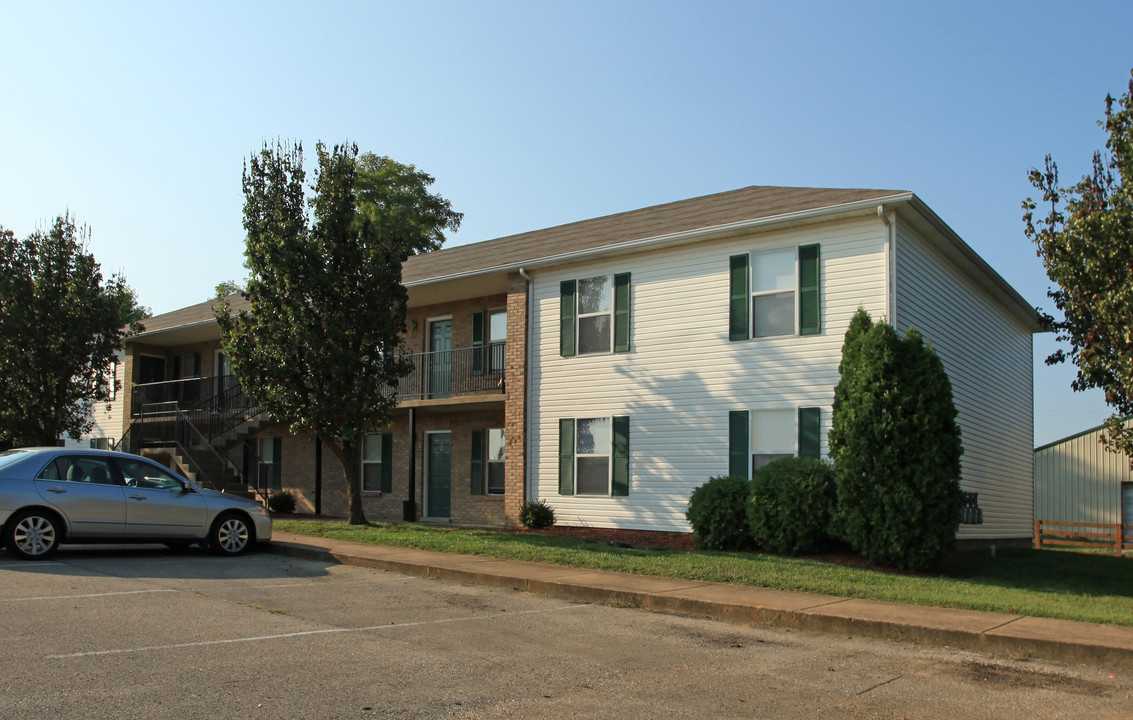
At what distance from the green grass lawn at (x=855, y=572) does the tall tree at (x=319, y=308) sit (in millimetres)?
2261

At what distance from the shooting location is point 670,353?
17.9 metres

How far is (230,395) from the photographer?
2650cm

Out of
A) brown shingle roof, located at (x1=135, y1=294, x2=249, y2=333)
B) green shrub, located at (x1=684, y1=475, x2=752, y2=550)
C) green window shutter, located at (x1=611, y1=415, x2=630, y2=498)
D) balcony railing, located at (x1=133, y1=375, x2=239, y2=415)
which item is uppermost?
brown shingle roof, located at (x1=135, y1=294, x2=249, y2=333)

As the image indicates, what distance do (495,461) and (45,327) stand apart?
11.1 meters

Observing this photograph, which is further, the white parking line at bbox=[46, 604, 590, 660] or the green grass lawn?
the green grass lawn

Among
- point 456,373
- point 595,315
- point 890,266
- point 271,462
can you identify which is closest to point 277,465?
point 271,462

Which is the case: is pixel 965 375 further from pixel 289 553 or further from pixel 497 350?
pixel 289 553

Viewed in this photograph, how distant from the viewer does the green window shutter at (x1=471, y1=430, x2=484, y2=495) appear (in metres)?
21.7

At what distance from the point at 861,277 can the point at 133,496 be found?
37.9 feet

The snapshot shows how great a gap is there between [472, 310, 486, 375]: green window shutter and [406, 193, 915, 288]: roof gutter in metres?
1.91

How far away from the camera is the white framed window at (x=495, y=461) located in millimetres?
21578

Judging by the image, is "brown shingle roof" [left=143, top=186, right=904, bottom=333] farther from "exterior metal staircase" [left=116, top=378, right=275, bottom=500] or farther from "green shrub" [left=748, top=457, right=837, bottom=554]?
"exterior metal staircase" [left=116, top=378, right=275, bottom=500]

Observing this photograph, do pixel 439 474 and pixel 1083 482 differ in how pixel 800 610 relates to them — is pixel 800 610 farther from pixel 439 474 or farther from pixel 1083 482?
pixel 1083 482

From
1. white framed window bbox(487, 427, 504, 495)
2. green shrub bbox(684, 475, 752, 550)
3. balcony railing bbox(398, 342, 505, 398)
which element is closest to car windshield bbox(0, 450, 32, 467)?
green shrub bbox(684, 475, 752, 550)
